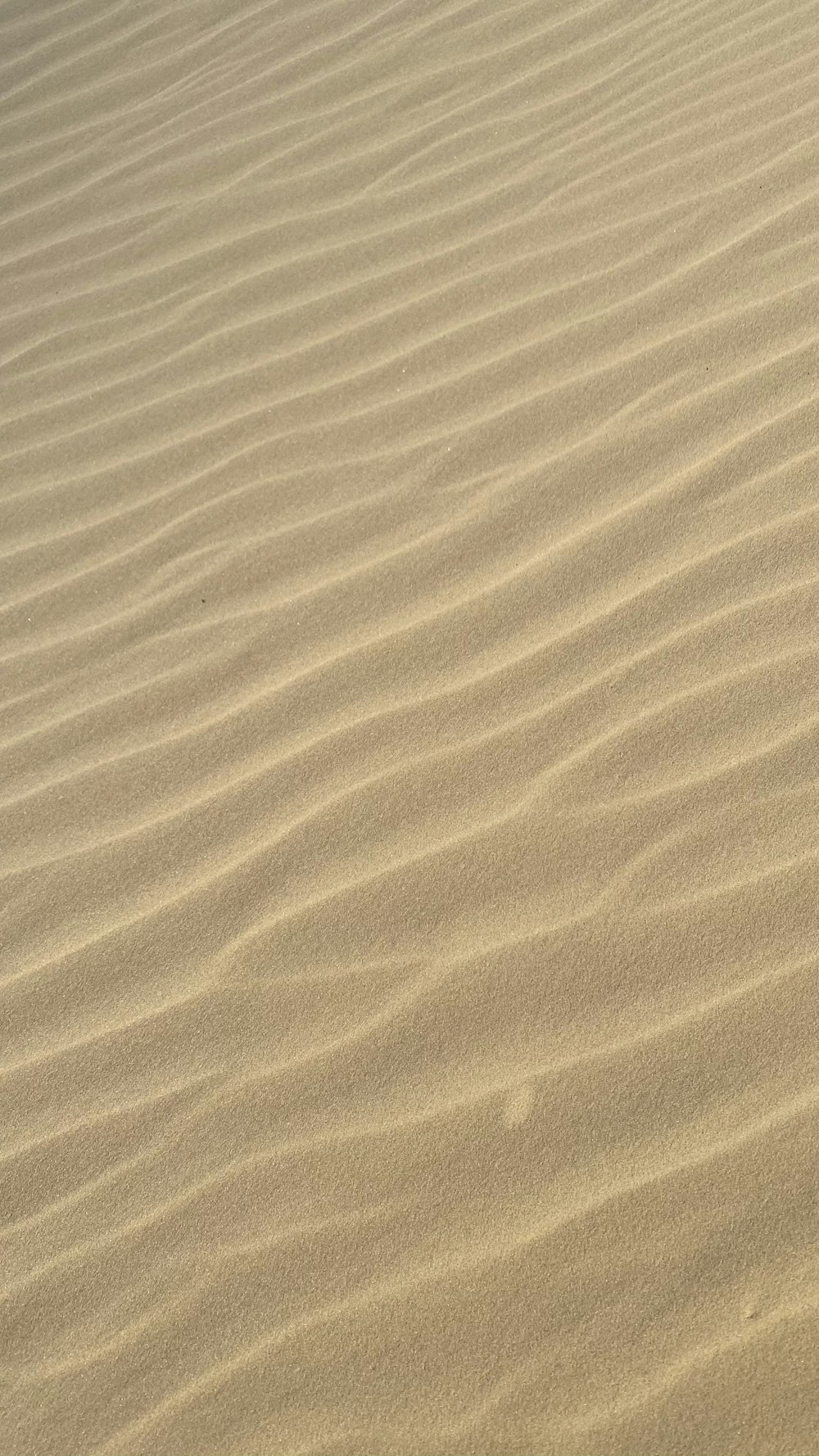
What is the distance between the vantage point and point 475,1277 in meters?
2.09

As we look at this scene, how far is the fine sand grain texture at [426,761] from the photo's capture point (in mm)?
2078

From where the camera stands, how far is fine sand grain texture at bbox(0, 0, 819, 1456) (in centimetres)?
208

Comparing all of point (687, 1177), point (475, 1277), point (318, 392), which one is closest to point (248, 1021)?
point (475, 1277)

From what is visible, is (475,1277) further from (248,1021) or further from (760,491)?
(760,491)

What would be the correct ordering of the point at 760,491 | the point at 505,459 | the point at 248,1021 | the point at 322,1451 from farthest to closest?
the point at 505,459 → the point at 760,491 → the point at 248,1021 → the point at 322,1451

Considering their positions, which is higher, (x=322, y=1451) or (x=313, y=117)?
(x=313, y=117)

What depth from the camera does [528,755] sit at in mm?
2633

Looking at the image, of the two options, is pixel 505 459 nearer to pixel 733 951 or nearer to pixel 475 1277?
pixel 733 951

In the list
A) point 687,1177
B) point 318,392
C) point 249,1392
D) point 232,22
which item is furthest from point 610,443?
point 232,22

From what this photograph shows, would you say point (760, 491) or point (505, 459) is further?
point (505, 459)

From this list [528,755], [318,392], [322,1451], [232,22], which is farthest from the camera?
[232,22]

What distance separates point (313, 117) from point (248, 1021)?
2612mm

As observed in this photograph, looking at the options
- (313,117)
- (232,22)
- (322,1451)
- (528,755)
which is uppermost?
(232,22)

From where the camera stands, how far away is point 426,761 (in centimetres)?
268
